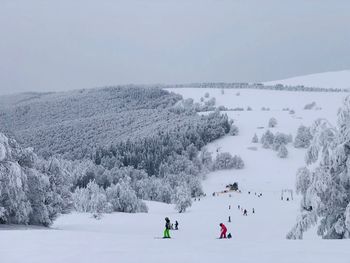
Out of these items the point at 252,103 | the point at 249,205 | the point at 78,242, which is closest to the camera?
the point at 78,242

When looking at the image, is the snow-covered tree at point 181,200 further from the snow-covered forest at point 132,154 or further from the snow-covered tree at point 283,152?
the snow-covered tree at point 283,152

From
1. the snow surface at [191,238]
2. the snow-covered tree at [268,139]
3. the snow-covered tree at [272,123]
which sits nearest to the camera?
the snow surface at [191,238]

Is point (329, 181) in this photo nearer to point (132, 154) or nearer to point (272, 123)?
point (132, 154)

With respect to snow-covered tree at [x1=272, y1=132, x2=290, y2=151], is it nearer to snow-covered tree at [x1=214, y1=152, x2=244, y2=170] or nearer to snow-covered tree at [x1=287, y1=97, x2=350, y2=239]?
snow-covered tree at [x1=214, y1=152, x2=244, y2=170]

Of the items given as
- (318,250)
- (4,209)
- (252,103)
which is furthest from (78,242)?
(252,103)

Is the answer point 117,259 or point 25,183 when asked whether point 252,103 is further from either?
point 117,259

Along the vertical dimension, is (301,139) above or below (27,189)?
above

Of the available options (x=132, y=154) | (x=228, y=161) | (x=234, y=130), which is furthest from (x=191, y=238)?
(x=234, y=130)

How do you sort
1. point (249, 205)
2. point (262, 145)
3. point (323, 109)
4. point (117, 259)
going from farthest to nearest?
point (323, 109), point (262, 145), point (249, 205), point (117, 259)

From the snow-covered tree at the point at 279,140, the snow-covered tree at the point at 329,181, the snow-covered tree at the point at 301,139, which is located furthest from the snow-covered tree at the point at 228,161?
the snow-covered tree at the point at 329,181

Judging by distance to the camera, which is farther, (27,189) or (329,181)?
(27,189)

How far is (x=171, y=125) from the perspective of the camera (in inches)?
6147

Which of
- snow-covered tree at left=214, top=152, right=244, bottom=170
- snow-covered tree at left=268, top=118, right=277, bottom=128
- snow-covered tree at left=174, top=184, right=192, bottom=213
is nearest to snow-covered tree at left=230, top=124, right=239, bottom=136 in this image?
snow-covered tree at left=268, top=118, right=277, bottom=128

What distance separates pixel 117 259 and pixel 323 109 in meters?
170
